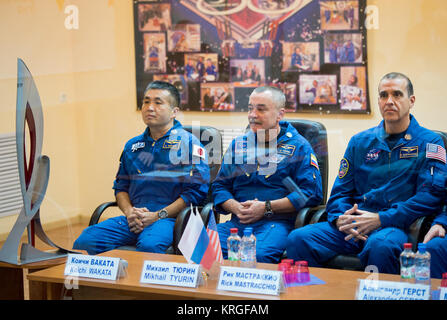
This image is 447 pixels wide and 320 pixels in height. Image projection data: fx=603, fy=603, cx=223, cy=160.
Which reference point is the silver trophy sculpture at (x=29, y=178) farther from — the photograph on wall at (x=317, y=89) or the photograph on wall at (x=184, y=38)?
the photograph on wall at (x=317, y=89)

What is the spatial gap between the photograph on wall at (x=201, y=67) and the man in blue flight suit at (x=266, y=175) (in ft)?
1.25

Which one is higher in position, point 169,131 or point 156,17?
point 156,17

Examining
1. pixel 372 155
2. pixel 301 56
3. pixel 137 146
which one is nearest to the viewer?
pixel 372 155

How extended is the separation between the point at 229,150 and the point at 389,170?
867mm

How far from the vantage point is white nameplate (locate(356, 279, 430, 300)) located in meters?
1.99

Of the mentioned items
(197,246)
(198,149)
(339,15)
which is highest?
(339,15)

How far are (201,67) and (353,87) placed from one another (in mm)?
899

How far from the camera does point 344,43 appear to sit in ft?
10.5

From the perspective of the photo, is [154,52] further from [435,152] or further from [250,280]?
[250,280]

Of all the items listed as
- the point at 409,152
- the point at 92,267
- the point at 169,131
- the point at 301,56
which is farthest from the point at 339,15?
the point at 92,267

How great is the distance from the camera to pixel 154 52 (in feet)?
11.8

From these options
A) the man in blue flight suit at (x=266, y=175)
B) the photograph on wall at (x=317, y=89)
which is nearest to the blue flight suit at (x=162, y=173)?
the man in blue flight suit at (x=266, y=175)

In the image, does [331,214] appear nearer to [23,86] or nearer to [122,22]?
[23,86]
